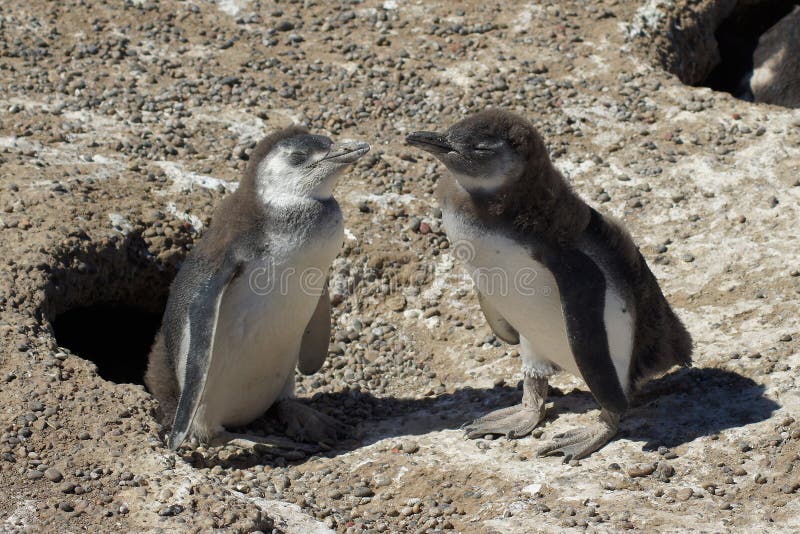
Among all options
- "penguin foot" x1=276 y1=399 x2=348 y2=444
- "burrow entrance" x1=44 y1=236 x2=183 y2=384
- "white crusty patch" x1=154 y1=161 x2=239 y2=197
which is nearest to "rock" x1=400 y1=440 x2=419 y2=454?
"penguin foot" x1=276 y1=399 x2=348 y2=444

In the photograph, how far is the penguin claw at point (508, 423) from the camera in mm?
4941

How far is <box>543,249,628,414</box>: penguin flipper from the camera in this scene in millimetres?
4430

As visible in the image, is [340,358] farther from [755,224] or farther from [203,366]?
[755,224]

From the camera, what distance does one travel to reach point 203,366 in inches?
178

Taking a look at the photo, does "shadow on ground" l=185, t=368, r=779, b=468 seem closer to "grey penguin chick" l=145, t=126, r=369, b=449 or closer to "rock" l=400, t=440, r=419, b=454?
"rock" l=400, t=440, r=419, b=454

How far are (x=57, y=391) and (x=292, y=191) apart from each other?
4.45 feet

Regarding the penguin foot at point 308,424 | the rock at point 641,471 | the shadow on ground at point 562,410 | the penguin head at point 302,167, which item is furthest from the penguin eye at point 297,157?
the rock at point 641,471

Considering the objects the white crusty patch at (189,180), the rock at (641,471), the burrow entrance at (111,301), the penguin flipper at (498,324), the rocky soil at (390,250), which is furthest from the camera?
the white crusty patch at (189,180)

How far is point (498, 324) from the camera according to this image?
17.5 ft

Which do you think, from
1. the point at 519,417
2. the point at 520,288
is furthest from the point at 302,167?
the point at 519,417

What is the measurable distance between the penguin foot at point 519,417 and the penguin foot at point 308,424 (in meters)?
0.67

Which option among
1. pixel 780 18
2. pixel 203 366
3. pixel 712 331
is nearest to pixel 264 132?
pixel 203 366

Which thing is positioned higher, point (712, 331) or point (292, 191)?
point (292, 191)

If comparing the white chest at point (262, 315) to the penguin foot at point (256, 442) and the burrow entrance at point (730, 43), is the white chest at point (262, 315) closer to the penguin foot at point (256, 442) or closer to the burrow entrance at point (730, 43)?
the penguin foot at point (256, 442)
